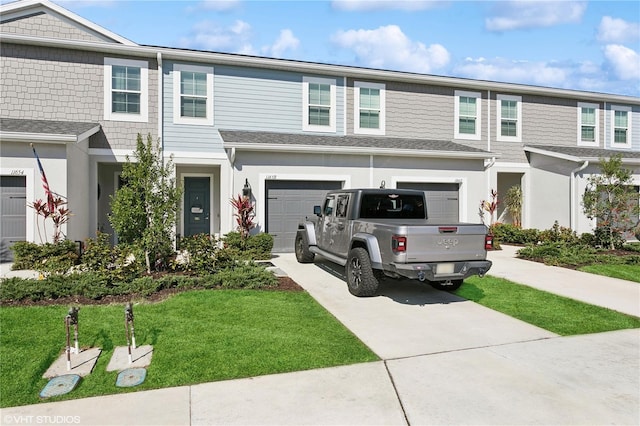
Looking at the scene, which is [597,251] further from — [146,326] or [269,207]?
[146,326]

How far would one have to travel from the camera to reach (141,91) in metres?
12.7

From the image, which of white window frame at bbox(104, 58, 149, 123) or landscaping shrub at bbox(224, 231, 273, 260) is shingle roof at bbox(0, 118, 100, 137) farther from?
landscaping shrub at bbox(224, 231, 273, 260)

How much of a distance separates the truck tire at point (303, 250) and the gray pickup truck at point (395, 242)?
1.26m

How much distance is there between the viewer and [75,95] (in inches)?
482

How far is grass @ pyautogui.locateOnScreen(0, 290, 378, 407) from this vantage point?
415 cm

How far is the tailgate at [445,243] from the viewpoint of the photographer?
255 inches

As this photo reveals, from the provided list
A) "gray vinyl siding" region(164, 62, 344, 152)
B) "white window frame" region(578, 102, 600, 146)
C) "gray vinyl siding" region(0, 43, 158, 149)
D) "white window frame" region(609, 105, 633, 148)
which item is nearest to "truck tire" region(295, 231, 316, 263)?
"gray vinyl siding" region(164, 62, 344, 152)

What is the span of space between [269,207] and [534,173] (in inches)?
432

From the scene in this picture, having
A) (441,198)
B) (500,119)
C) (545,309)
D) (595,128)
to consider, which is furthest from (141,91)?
(595,128)

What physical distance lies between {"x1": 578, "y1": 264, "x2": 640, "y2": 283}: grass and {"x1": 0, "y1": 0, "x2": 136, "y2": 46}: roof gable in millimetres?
14324

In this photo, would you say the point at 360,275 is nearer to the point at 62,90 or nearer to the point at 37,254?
the point at 37,254

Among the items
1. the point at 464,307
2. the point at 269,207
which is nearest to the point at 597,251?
the point at 464,307

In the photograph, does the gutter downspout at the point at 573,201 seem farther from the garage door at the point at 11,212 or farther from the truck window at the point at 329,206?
the garage door at the point at 11,212

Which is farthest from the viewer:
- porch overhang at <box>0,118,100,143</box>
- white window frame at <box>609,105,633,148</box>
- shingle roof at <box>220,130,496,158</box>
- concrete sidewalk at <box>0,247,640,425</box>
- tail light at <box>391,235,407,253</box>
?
white window frame at <box>609,105,633,148</box>
